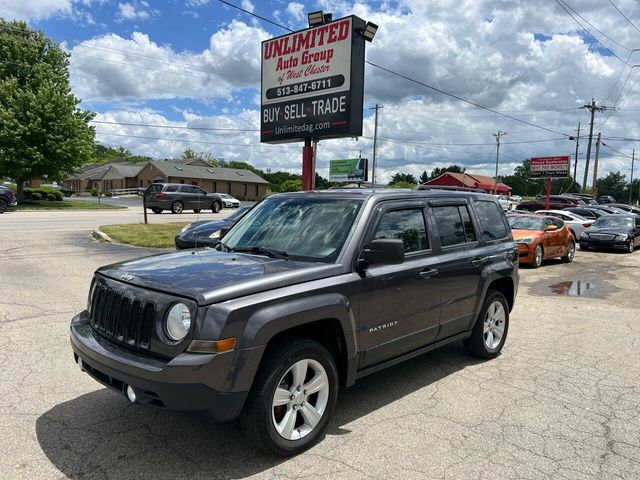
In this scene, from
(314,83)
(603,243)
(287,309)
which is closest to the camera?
(287,309)

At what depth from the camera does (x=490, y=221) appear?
571 cm

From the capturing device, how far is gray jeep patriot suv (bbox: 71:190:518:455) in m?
2.97

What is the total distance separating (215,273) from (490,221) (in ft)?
11.7

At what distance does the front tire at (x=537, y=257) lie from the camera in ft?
44.9

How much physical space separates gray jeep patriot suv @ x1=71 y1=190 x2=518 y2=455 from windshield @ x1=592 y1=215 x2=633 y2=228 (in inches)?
685

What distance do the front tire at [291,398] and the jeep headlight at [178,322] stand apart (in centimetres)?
55

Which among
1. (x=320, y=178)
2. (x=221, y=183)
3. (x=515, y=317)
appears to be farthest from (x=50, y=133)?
(x=320, y=178)

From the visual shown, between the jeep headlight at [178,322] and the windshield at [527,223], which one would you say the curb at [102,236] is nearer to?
the windshield at [527,223]

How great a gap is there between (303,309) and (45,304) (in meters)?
5.55

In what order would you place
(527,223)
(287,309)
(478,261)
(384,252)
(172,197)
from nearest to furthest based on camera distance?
(287,309)
(384,252)
(478,261)
(527,223)
(172,197)

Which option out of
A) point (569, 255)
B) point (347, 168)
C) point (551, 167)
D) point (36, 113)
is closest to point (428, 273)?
point (569, 255)

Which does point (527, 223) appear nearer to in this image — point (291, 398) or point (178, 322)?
point (291, 398)

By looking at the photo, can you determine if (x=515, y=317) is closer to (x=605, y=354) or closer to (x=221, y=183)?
(x=605, y=354)

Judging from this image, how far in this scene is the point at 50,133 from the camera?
32812 millimetres
